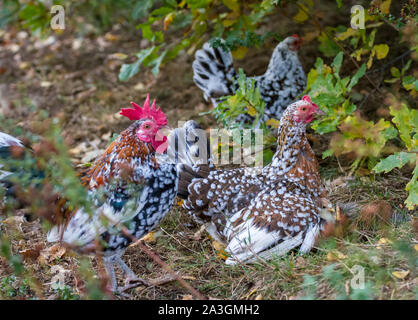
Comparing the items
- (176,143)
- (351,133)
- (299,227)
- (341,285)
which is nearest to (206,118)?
(176,143)

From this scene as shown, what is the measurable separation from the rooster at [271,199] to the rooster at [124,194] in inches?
20.5

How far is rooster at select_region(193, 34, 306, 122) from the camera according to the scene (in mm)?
4410

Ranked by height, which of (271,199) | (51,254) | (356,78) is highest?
(356,78)

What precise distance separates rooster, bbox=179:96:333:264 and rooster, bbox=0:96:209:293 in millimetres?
521

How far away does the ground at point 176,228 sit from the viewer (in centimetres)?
268

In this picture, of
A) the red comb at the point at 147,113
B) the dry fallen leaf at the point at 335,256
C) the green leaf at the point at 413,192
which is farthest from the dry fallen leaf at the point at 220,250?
the green leaf at the point at 413,192

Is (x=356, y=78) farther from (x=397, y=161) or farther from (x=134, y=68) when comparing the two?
(x=134, y=68)

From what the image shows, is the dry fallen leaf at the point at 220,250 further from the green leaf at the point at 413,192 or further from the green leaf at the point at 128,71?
the green leaf at the point at 128,71

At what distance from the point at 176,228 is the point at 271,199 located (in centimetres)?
83

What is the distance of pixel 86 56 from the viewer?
625cm

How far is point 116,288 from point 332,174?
6.77ft

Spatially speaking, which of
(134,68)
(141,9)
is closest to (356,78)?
(134,68)

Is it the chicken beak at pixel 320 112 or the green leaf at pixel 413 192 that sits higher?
the chicken beak at pixel 320 112

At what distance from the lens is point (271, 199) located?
3.21 metres
